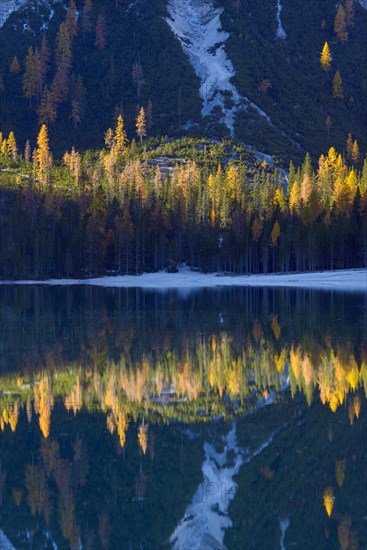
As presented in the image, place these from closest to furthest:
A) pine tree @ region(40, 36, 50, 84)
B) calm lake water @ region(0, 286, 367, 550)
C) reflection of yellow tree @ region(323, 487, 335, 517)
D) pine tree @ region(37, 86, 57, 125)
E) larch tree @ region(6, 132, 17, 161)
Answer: calm lake water @ region(0, 286, 367, 550)
reflection of yellow tree @ region(323, 487, 335, 517)
larch tree @ region(6, 132, 17, 161)
pine tree @ region(37, 86, 57, 125)
pine tree @ region(40, 36, 50, 84)

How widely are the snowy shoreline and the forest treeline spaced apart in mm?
4019

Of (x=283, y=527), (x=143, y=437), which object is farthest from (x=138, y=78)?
(x=283, y=527)

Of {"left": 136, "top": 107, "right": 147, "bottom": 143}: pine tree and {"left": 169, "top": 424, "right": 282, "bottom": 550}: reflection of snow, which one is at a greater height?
{"left": 136, "top": 107, "right": 147, "bottom": 143}: pine tree

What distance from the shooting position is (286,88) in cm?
19562

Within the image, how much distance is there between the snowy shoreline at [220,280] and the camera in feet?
260

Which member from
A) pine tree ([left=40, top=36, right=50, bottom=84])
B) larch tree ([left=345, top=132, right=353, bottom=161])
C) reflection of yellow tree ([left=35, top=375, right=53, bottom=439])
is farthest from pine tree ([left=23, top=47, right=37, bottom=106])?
reflection of yellow tree ([left=35, top=375, right=53, bottom=439])

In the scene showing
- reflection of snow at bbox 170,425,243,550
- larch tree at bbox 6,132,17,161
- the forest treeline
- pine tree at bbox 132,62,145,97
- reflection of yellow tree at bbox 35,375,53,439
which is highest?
pine tree at bbox 132,62,145,97

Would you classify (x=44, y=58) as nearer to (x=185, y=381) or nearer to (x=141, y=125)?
(x=141, y=125)

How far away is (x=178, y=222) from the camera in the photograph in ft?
368

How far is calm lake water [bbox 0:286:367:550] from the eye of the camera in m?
12.1

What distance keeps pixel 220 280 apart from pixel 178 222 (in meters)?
22.3

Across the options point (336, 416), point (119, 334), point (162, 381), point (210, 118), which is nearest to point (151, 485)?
point (336, 416)

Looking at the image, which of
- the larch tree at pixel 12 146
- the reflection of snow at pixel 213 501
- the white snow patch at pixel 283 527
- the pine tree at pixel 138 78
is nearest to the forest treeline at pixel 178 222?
the larch tree at pixel 12 146

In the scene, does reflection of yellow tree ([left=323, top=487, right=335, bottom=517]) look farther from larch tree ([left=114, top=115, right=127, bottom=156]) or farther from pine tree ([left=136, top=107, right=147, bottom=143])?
pine tree ([left=136, top=107, right=147, bottom=143])
